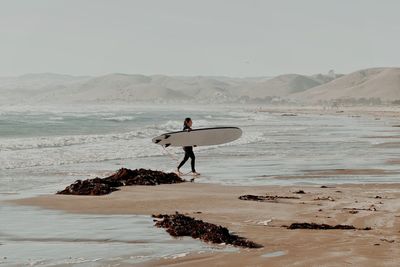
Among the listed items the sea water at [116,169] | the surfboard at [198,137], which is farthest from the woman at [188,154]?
the sea water at [116,169]

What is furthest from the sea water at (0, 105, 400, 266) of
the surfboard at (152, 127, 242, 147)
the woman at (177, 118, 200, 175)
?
the surfboard at (152, 127, 242, 147)

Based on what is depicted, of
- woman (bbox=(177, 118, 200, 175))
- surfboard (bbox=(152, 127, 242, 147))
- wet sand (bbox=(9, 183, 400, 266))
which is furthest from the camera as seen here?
surfboard (bbox=(152, 127, 242, 147))

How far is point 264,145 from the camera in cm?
3055

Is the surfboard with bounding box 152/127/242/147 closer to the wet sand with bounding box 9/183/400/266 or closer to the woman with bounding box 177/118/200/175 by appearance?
the woman with bounding box 177/118/200/175

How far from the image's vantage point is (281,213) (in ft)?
34.8

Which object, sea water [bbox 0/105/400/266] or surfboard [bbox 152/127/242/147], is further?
surfboard [bbox 152/127/242/147]

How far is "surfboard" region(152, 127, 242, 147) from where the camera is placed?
20.4m

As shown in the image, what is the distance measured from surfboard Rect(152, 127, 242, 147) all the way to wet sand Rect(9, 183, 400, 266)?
15.8 ft

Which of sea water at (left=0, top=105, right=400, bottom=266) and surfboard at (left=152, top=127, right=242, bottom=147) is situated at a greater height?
surfboard at (left=152, top=127, right=242, bottom=147)

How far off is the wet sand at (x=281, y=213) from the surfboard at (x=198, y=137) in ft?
15.8

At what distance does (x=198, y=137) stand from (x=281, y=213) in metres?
10.7

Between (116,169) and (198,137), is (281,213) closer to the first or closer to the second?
(116,169)

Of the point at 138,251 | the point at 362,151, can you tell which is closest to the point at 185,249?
the point at 138,251

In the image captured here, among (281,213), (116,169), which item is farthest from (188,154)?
(281,213)
